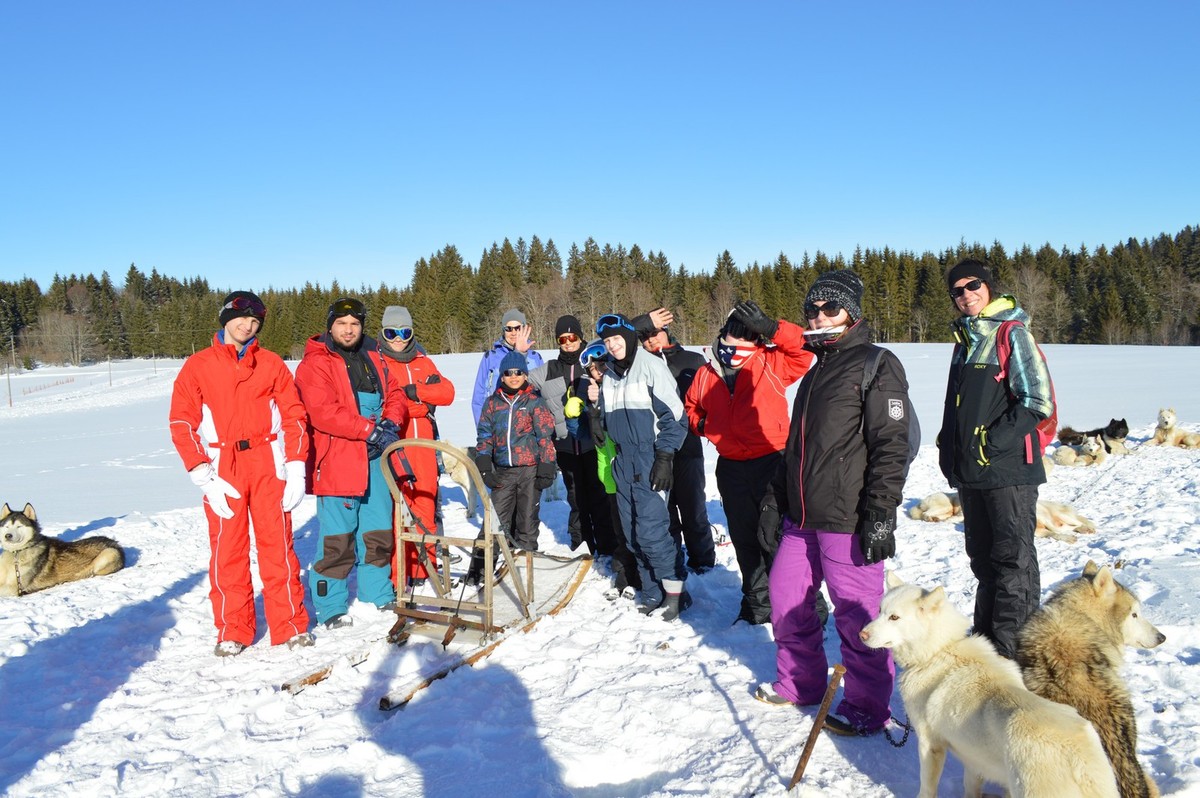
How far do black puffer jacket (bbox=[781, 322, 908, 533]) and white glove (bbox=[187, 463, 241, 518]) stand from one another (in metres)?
3.61

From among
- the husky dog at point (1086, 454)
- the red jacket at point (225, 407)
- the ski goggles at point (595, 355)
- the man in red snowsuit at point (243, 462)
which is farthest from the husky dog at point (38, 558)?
the husky dog at point (1086, 454)

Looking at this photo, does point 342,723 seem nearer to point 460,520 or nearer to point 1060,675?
point 1060,675

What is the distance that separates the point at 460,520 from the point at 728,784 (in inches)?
239

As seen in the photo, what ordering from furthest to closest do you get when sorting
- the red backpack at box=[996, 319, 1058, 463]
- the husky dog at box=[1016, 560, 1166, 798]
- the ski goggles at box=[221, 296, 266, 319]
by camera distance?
the ski goggles at box=[221, 296, 266, 319] < the red backpack at box=[996, 319, 1058, 463] < the husky dog at box=[1016, 560, 1166, 798]

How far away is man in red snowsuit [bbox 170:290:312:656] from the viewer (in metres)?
4.74

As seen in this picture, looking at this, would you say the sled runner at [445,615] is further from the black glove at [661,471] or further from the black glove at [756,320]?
the black glove at [756,320]

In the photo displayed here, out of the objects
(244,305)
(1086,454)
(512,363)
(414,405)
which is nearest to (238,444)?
(244,305)

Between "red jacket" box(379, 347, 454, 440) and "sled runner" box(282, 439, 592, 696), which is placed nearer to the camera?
"sled runner" box(282, 439, 592, 696)

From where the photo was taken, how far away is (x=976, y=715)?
2.46 m

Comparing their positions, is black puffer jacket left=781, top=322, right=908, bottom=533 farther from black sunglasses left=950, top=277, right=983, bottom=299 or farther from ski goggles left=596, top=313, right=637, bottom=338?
ski goggles left=596, top=313, right=637, bottom=338

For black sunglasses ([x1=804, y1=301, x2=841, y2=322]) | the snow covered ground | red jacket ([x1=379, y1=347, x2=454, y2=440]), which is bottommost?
the snow covered ground

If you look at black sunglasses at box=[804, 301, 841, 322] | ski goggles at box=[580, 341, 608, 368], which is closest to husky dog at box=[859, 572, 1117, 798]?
black sunglasses at box=[804, 301, 841, 322]

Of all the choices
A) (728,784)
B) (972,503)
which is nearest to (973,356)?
(972,503)

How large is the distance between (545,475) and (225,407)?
95.3 inches
